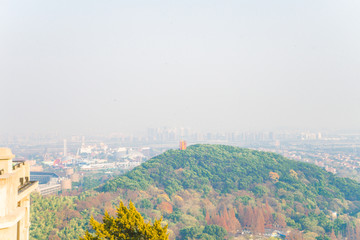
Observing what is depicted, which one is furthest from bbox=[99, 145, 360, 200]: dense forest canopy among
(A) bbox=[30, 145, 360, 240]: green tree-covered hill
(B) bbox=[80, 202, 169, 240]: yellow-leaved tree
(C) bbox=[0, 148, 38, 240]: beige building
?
(C) bbox=[0, 148, 38, 240]: beige building

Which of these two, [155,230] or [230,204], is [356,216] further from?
[155,230]

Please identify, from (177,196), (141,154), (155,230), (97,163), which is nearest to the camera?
(155,230)

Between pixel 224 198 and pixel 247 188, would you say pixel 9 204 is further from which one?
pixel 247 188

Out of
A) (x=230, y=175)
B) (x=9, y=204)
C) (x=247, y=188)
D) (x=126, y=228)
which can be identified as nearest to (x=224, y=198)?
(x=247, y=188)

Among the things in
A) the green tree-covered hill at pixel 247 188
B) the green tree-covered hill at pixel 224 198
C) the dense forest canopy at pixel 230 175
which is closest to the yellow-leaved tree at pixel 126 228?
the green tree-covered hill at pixel 224 198

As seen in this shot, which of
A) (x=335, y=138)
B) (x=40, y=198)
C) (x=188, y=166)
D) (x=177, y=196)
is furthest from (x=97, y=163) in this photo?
(x=335, y=138)

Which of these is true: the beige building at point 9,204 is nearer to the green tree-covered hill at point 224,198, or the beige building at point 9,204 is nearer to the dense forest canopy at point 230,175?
the green tree-covered hill at point 224,198

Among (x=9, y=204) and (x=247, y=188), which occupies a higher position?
(x=9, y=204)

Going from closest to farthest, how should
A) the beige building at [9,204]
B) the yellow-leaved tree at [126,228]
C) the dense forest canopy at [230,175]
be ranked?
1. the beige building at [9,204]
2. the yellow-leaved tree at [126,228]
3. the dense forest canopy at [230,175]

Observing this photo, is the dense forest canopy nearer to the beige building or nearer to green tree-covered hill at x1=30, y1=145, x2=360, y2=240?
green tree-covered hill at x1=30, y1=145, x2=360, y2=240

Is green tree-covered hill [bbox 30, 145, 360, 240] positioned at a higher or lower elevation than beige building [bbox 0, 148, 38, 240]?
lower

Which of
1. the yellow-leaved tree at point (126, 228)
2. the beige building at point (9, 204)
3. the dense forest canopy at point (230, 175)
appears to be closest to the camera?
the beige building at point (9, 204)
